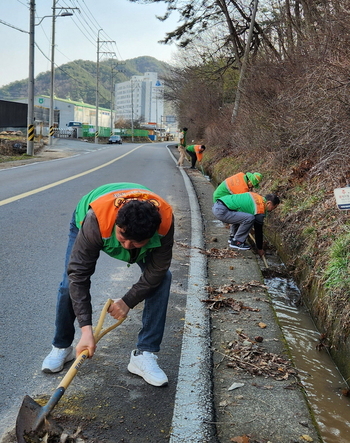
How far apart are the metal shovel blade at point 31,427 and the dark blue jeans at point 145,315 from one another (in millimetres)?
751

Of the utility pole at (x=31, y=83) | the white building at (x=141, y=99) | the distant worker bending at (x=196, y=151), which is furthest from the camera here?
the white building at (x=141, y=99)

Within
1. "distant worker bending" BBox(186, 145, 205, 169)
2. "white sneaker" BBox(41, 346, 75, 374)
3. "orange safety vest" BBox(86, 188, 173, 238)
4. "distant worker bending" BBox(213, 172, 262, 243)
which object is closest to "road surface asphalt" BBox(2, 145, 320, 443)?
"white sneaker" BBox(41, 346, 75, 374)

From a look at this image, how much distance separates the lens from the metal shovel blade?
235cm

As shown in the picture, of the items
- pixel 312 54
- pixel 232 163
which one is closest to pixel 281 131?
pixel 312 54

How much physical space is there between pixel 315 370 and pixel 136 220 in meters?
2.36

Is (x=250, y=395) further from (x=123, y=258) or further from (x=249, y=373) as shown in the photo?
(x=123, y=258)

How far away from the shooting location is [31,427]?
7.77 ft

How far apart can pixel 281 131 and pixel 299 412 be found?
318 inches

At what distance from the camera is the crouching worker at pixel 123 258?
241 cm

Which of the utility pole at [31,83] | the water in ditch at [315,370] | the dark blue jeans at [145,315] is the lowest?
the water in ditch at [315,370]

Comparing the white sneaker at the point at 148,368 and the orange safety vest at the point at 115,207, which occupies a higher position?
the orange safety vest at the point at 115,207

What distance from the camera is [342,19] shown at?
696 centimetres

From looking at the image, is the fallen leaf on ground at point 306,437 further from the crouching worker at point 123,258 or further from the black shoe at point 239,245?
the black shoe at point 239,245

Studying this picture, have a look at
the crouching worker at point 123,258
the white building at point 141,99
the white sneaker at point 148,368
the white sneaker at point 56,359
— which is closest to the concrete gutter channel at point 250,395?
the white sneaker at point 148,368
